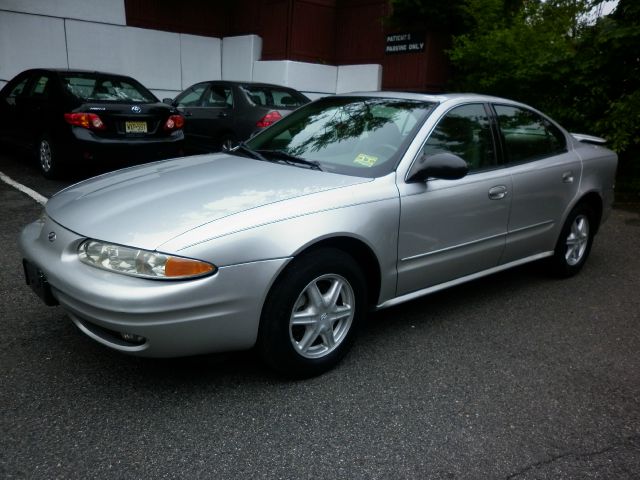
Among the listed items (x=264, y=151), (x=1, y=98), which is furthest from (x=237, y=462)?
(x=1, y=98)

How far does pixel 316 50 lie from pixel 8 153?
8106 mm

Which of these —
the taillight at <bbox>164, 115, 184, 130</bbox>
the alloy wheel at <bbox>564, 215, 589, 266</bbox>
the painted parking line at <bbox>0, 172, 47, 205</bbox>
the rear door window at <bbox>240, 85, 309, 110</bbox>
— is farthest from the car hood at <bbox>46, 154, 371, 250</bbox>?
the rear door window at <bbox>240, 85, 309, 110</bbox>

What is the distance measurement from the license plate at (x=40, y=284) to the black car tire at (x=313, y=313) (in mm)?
1076

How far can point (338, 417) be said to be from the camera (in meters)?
2.75

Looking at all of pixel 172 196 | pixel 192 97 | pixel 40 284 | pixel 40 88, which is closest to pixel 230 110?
pixel 192 97

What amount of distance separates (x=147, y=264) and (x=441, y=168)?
171cm

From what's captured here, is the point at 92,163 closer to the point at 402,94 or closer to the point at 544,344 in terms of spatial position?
the point at 402,94

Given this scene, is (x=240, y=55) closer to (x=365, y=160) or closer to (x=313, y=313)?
(x=365, y=160)

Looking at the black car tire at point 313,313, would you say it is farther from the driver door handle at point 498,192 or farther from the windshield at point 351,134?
the driver door handle at point 498,192

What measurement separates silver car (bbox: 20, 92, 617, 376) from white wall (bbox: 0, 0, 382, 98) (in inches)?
418

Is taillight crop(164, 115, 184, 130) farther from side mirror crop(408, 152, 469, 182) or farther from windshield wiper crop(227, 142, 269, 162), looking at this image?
side mirror crop(408, 152, 469, 182)

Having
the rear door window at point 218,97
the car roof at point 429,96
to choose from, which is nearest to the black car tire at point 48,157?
the rear door window at point 218,97

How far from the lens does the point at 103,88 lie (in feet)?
24.4

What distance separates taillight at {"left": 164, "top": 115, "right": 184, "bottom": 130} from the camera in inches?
293
